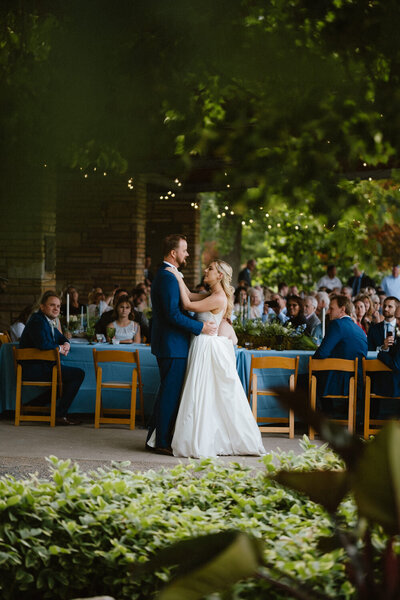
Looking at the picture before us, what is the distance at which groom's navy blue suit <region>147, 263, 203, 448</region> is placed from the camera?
260 inches

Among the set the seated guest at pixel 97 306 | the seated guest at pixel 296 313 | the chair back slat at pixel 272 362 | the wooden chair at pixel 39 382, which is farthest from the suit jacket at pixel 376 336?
the seated guest at pixel 97 306

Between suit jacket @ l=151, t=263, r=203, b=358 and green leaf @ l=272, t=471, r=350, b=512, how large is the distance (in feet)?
17.2

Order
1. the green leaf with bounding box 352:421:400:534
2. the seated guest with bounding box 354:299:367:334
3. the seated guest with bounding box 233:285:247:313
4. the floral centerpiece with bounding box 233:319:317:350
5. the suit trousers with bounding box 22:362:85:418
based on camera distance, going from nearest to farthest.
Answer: the green leaf with bounding box 352:421:400:534
the suit trousers with bounding box 22:362:85:418
the floral centerpiece with bounding box 233:319:317:350
the seated guest with bounding box 354:299:367:334
the seated guest with bounding box 233:285:247:313

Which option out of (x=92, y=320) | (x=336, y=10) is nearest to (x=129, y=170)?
(x=336, y=10)

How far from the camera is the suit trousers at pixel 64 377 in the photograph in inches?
317

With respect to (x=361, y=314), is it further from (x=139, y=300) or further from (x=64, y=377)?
(x=64, y=377)

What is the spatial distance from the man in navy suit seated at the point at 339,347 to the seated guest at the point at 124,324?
2.00 m

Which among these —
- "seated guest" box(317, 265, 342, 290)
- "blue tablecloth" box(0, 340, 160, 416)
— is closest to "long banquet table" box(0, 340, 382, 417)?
"blue tablecloth" box(0, 340, 160, 416)

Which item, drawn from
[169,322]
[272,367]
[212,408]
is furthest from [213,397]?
[272,367]

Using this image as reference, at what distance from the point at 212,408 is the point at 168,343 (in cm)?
63

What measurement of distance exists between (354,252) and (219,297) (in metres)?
5.05

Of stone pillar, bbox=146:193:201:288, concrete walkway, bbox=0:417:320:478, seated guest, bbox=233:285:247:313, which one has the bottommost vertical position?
concrete walkway, bbox=0:417:320:478

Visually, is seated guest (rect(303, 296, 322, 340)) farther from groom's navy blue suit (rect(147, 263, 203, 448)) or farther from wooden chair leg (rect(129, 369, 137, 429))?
groom's navy blue suit (rect(147, 263, 203, 448))

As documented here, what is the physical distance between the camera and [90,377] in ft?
27.0
